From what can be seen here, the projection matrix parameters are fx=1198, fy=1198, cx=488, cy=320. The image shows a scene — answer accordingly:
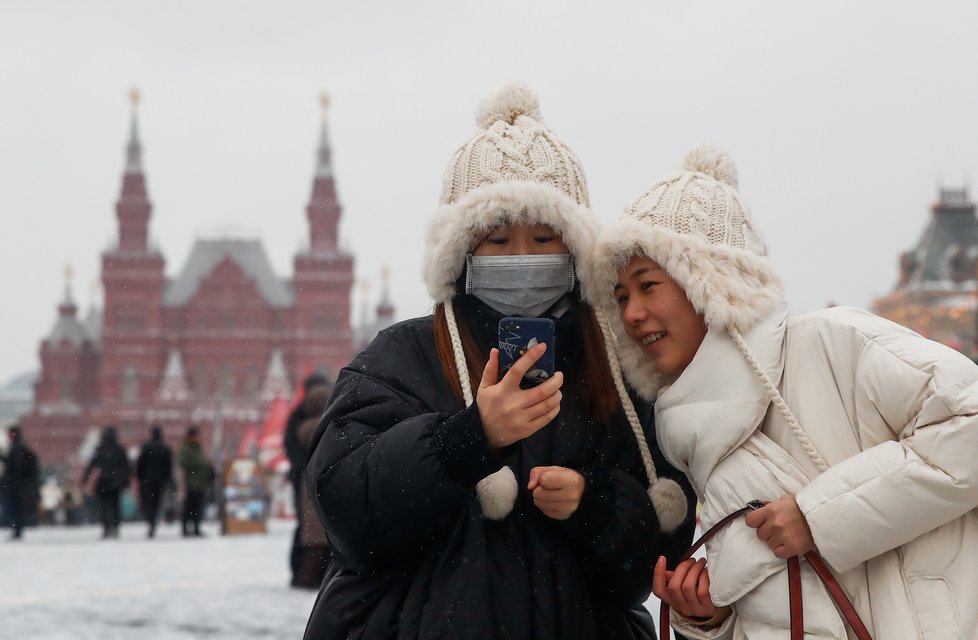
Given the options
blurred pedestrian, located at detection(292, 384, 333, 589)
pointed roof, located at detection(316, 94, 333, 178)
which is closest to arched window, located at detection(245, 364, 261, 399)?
pointed roof, located at detection(316, 94, 333, 178)

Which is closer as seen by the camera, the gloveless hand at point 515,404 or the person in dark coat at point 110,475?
the gloveless hand at point 515,404

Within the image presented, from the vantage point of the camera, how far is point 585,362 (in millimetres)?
2398

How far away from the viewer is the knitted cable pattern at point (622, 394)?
Result: 2324mm

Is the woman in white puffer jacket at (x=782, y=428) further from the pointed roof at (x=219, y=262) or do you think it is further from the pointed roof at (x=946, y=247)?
the pointed roof at (x=219, y=262)

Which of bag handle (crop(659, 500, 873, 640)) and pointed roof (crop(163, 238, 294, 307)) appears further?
pointed roof (crop(163, 238, 294, 307))

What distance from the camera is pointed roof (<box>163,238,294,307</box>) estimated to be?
72.6 m

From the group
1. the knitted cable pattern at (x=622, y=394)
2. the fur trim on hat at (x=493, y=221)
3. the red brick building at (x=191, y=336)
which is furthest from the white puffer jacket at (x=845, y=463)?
the red brick building at (x=191, y=336)

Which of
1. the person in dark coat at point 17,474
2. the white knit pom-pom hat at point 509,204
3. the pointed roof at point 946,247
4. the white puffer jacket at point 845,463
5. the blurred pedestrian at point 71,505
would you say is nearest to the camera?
the white puffer jacket at point 845,463

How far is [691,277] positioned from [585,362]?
0.32 metres

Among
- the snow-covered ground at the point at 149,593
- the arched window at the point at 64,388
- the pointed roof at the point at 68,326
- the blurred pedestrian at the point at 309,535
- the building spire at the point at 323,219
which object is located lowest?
the snow-covered ground at the point at 149,593

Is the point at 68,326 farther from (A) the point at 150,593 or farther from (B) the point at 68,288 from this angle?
(A) the point at 150,593

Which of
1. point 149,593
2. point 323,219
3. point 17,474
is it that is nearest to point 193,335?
point 323,219

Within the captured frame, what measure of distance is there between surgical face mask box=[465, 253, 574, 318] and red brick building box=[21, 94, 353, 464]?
6554 centimetres

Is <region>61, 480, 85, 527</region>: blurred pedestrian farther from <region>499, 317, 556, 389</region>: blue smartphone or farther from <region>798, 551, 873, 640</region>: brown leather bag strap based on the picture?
<region>798, 551, 873, 640</region>: brown leather bag strap
